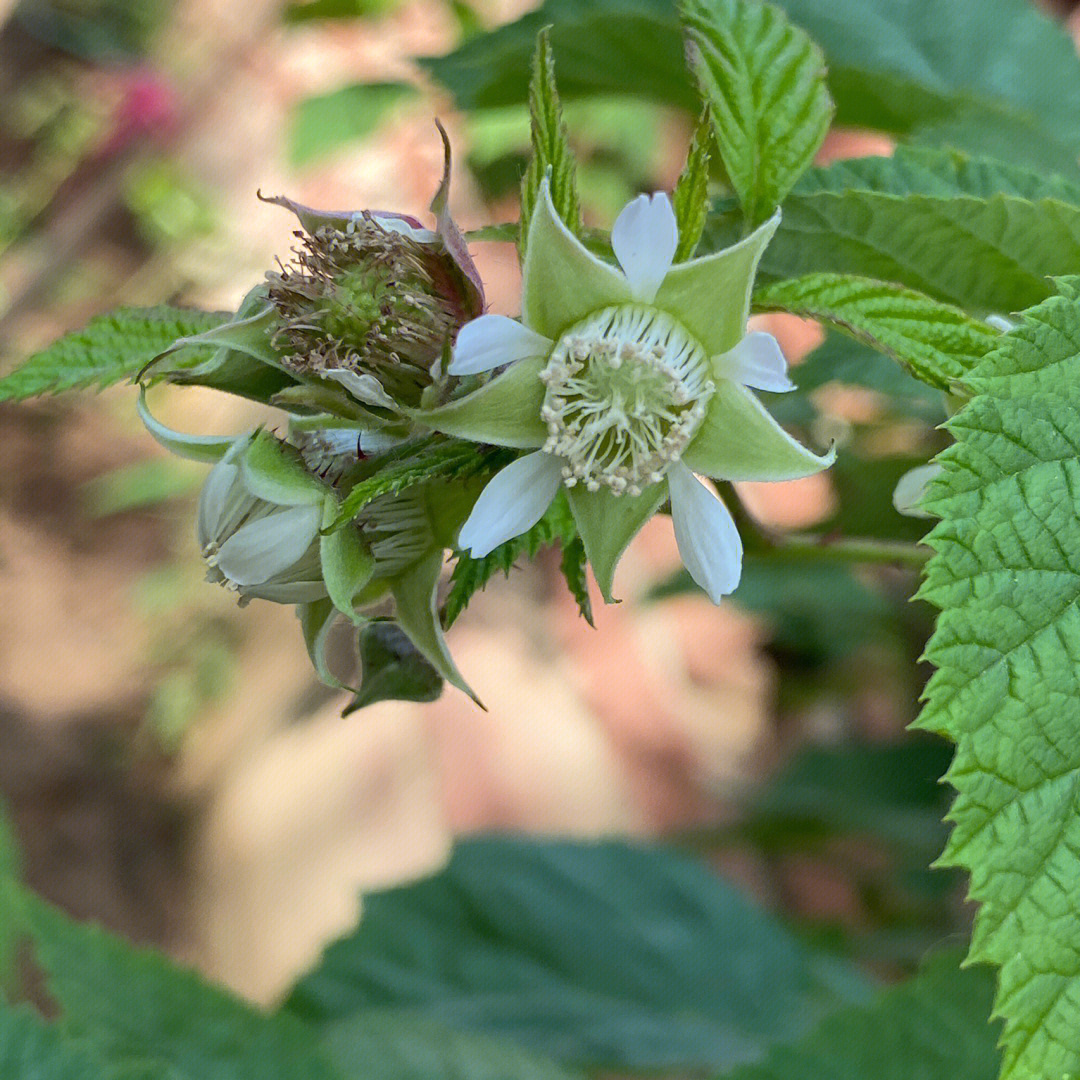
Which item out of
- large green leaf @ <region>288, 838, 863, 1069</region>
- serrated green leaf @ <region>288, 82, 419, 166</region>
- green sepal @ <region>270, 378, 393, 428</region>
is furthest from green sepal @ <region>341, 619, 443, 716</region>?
serrated green leaf @ <region>288, 82, 419, 166</region>

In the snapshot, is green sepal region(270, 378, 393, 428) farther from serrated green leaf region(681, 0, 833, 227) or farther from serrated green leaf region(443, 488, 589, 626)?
serrated green leaf region(681, 0, 833, 227)

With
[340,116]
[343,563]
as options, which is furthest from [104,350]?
[340,116]

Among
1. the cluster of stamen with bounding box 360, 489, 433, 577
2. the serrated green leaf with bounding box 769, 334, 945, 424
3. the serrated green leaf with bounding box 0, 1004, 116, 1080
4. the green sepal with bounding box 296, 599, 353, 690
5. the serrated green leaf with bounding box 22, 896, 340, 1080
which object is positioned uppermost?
the cluster of stamen with bounding box 360, 489, 433, 577

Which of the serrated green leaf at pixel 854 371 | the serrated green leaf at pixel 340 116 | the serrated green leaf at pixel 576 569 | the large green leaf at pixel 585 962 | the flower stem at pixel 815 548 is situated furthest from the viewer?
the serrated green leaf at pixel 340 116

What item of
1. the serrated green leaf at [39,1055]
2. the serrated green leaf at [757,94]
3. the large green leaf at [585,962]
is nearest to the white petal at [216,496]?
the serrated green leaf at [757,94]

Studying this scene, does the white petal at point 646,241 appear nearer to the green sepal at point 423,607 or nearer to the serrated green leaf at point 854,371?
the green sepal at point 423,607

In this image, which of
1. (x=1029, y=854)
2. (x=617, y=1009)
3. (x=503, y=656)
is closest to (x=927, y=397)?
(x=1029, y=854)

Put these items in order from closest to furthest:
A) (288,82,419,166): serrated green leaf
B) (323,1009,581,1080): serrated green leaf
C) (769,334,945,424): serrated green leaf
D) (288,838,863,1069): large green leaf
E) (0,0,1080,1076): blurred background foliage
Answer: (769,334,945,424): serrated green leaf → (323,1009,581,1080): serrated green leaf → (288,838,863,1069): large green leaf → (288,82,419,166): serrated green leaf → (0,0,1080,1076): blurred background foliage
